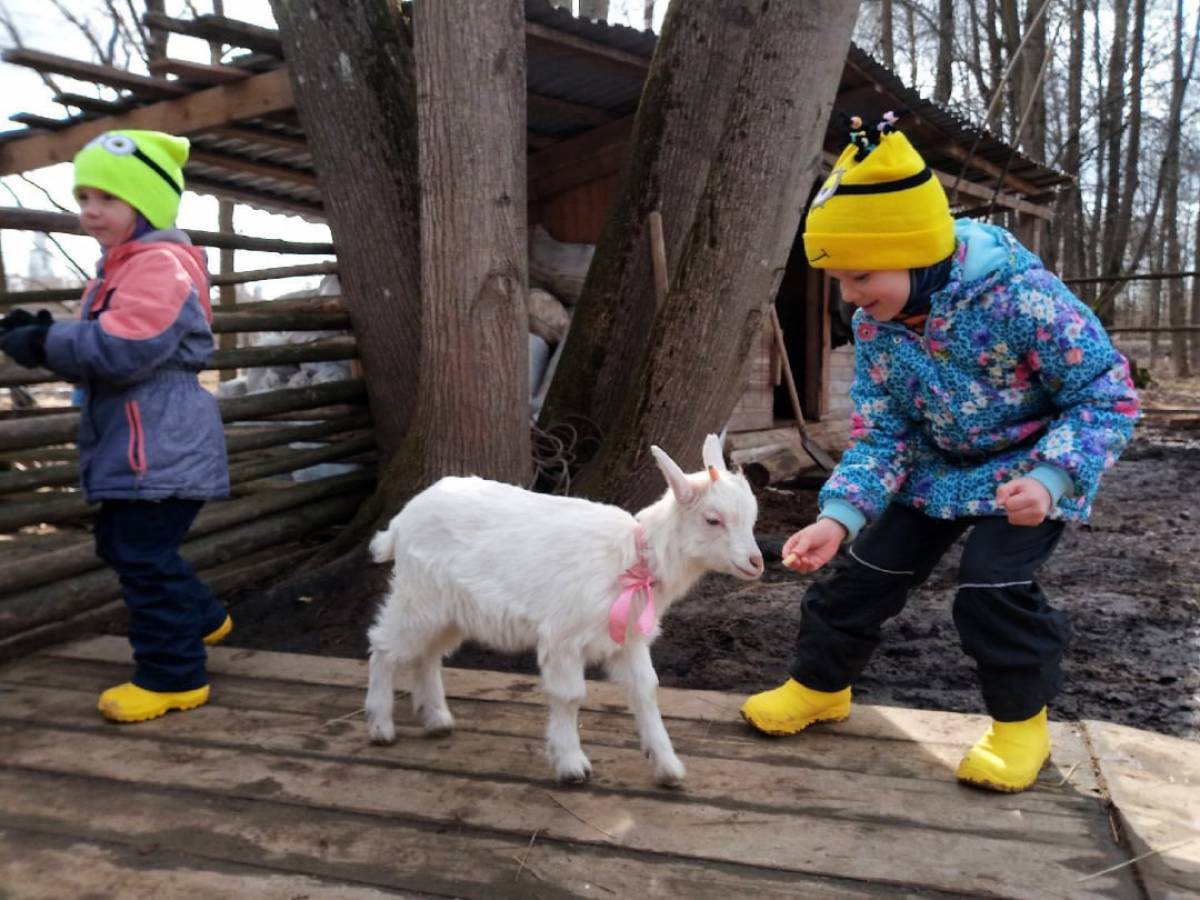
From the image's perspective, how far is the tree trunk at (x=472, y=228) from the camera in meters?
4.78

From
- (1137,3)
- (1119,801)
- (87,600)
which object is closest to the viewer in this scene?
(1119,801)

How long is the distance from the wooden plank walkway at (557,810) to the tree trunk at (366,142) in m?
→ 2.89

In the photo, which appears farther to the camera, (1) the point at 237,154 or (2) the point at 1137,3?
(2) the point at 1137,3

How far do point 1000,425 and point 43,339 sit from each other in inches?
119

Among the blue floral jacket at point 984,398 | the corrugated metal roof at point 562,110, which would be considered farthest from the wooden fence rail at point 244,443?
the blue floral jacket at point 984,398

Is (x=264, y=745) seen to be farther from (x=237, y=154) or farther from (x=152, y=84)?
(x=237, y=154)

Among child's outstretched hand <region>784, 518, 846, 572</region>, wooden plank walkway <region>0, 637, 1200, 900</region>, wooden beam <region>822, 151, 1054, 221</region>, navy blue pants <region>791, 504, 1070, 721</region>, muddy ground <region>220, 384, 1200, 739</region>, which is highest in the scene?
wooden beam <region>822, 151, 1054, 221</region>

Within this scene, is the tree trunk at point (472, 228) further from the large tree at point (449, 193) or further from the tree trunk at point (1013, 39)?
the tree trunk at point (1013, 39)

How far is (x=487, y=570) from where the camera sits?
2.88 m

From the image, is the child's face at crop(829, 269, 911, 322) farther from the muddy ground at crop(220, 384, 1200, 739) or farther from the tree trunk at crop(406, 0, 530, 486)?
the tree trunk at crop(406, 0, 530, 486)

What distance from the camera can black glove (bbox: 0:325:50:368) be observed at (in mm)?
3188

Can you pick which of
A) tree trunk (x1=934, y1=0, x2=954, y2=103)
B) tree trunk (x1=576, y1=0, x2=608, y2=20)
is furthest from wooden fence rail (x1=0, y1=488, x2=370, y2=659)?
tree trunk (x1=934, y1=0, x2=954, y2=103)

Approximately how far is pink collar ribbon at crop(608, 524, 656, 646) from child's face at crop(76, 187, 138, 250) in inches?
83.6

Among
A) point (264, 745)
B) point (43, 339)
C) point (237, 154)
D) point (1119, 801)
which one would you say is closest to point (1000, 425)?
point (1119, 801)
